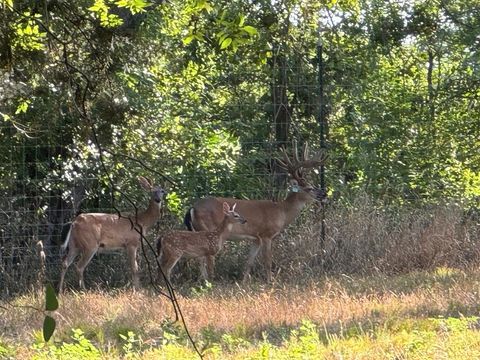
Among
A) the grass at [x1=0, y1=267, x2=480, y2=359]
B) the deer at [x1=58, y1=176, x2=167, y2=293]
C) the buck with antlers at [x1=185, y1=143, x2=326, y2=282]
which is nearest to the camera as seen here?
the grass at [x1=0, y1=267, x2=480, y2=359]

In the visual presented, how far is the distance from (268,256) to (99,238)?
220 cm

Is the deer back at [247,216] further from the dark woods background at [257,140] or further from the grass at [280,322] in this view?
the grass at [280,322]

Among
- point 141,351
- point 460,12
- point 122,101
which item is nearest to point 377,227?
point 122,101

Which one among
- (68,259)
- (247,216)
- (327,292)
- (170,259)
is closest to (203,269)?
(170,259)

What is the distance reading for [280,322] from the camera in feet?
27.3

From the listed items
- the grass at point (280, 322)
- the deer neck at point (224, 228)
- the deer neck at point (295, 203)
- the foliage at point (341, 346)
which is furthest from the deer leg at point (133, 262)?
the foliage at point (341, 346)

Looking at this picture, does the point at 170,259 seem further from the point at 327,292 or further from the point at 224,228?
the point at 327,292

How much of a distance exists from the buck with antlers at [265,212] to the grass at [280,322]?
1.86 meters

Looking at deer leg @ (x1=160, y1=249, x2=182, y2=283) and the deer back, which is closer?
deer leg @ (x1=160, y1=249, x2=182, y2=283)

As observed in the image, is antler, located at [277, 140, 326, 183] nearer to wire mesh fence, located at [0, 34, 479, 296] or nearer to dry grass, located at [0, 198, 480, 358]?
wire mesh fence, located at [0, 34, 479, 296]

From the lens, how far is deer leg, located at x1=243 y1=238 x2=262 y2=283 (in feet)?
42.4

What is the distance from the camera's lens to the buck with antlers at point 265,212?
13.4m

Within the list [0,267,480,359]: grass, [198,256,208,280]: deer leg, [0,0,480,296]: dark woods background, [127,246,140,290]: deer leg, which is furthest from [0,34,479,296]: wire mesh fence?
[0,267,480,359]: grass

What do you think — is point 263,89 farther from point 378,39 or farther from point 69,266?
point 69,266
